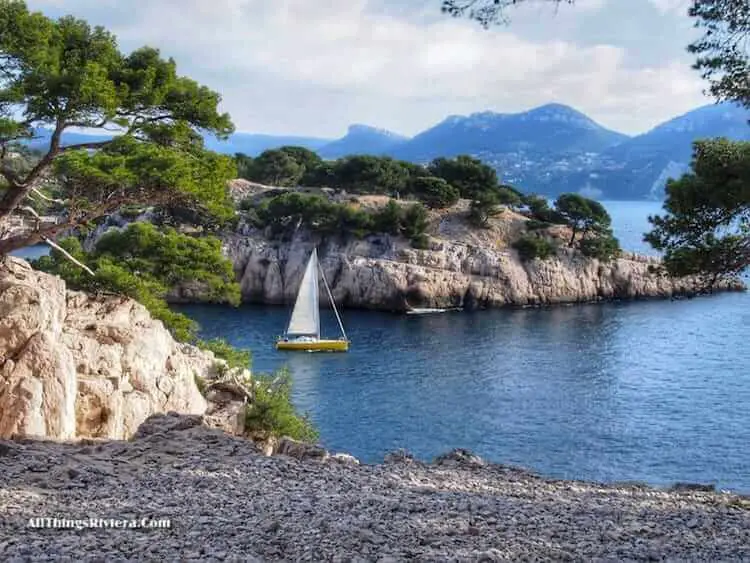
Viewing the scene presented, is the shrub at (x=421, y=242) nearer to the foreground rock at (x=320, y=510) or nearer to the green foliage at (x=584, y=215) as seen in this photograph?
the green foliage at (x=584, y=215)

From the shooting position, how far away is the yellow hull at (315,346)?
184 feet

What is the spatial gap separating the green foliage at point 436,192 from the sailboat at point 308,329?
3229 centimetres

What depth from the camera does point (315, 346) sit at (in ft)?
184

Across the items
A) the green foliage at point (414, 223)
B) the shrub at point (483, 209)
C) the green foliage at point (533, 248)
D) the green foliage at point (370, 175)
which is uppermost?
the green foliage at point (370, 175)

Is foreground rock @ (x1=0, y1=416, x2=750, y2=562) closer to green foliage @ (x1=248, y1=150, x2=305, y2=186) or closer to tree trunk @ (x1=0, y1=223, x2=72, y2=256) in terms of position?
tree trunk @ (x1=0, y1=223, x2=72, y2=256)

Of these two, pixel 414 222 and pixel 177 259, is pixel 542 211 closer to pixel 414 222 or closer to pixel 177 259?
pixel 414 222

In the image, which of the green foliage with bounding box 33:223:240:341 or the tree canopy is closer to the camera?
the tree canopy

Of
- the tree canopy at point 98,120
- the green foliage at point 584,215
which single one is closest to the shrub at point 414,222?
the green foliage at point 584,215

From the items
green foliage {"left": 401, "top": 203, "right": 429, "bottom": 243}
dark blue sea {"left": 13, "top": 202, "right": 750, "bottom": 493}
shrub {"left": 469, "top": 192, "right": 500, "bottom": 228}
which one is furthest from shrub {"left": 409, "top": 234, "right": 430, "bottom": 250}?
dark blue sea {"left": 13, "top": 202, "right": 750, "bottom": 493}

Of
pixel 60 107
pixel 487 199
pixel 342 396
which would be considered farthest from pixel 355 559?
pixel 487 199

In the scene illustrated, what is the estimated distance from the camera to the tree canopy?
1471 centimetres

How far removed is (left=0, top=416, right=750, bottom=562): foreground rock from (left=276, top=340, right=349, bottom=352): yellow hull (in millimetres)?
41233

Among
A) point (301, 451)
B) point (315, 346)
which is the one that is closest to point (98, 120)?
point (301, 451)

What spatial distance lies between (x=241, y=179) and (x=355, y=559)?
102 meters
